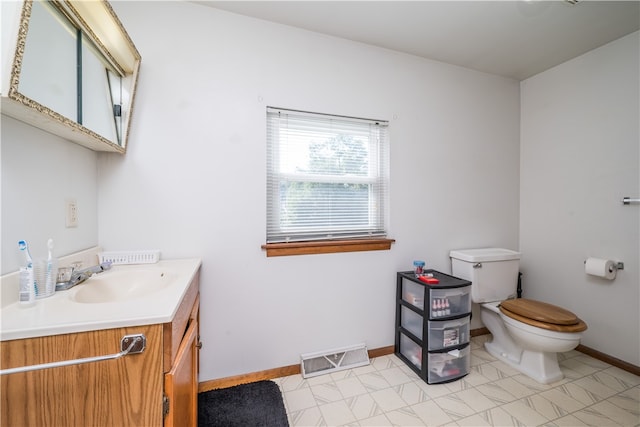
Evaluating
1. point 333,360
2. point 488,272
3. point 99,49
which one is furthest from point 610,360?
point 99,49

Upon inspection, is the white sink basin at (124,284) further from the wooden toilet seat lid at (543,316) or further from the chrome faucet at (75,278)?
the wooden toilet seat lid at (543,316)

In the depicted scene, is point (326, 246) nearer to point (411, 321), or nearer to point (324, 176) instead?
point (324, 176)

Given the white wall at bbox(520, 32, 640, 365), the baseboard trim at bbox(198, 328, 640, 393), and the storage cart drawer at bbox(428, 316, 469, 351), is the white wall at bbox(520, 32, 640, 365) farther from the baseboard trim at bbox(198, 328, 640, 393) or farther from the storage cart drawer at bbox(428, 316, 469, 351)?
the storage cart drawer at bbox(428, 316, 469, 351)

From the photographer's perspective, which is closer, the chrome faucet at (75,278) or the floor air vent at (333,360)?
the chrome faucet at (75,278)

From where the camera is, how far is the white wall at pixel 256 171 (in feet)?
4.95

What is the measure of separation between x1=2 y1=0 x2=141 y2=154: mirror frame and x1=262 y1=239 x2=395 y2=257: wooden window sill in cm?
100

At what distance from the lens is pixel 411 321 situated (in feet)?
6.29

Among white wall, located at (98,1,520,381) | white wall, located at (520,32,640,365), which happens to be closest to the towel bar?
white wall, located at (98,1,520,381)

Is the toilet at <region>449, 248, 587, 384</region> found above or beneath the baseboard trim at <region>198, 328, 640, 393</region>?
above

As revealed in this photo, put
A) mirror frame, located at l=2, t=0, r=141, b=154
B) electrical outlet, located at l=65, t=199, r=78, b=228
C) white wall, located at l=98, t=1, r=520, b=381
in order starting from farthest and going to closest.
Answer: white wall, located at l=98, t=1, r=520, b=381
electrical outlet, located at l=65, t=199, r=78, b=228
mirror frame, located at l=2, t=0, r=141, b=154

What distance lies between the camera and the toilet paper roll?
189cm

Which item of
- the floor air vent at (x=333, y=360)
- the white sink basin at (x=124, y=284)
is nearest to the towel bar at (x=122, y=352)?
the white sink basin at (x=124, y=284)

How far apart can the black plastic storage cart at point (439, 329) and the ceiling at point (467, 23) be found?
1.70 meters

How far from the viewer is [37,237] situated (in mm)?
992
